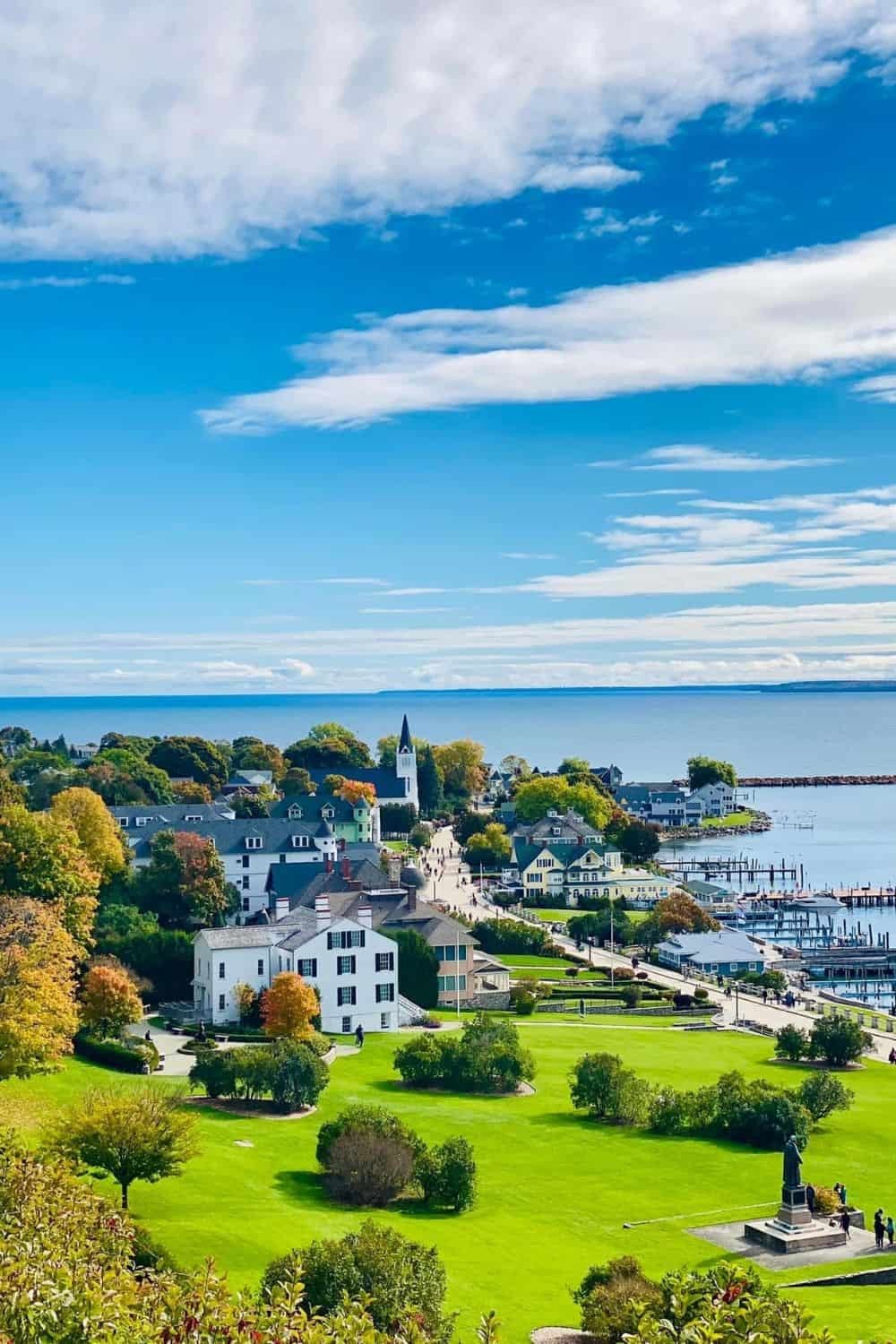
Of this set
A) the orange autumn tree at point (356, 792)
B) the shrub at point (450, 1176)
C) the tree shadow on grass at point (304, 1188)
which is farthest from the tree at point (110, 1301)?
the orange autumn tree at point (356, 792)

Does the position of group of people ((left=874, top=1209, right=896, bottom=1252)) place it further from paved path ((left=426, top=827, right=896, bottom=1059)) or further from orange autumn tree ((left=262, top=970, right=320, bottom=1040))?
paved path ((left=426, top=827, right=896, bottom=1059))

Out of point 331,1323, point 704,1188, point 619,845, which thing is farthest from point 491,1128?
point 619,845

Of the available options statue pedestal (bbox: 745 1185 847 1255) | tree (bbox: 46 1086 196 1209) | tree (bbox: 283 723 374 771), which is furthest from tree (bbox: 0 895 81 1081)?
tree (bbox: 283 723 374 771)

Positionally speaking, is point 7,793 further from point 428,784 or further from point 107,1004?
point 428,784

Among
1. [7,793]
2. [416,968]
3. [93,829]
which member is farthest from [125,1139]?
[7,793]

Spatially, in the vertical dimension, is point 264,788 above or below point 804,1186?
above

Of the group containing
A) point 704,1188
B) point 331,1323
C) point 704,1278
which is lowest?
point 704,1188

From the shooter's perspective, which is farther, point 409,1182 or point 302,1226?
point 409,1182

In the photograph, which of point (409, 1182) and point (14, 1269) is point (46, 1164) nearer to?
point (14, 1269)
